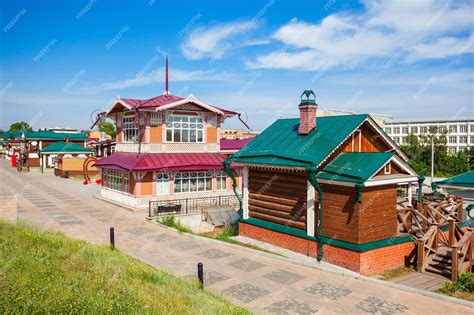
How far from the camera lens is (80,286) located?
25.1 ft

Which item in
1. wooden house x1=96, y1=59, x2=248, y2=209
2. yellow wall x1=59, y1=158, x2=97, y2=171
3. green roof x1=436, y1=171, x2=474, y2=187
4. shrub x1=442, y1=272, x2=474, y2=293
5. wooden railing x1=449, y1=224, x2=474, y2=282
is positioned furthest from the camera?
yellow wall x1=59, y1=158, x2=97, y2=171

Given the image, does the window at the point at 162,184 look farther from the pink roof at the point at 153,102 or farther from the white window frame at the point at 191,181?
the pink roof at the point at 153,102

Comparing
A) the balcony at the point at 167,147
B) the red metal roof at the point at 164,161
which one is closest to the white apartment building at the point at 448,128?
the balcony at the point at 167,147

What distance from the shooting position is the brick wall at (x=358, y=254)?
42.9 ft

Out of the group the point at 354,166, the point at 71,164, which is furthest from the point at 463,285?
the point at 71,164

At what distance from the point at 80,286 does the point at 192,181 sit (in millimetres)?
18645

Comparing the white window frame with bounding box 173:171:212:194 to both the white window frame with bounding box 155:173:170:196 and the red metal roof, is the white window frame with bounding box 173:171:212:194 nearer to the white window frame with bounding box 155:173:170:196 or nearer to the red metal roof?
the white window frame with bounding box 155:173:170:196

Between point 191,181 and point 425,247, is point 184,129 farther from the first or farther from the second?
point 425,247

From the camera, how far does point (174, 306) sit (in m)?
7.43

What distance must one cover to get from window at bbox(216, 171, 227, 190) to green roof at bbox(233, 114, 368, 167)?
9652 mm

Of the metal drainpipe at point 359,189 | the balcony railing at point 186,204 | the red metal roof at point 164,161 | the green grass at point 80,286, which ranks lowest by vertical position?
the balcony railing at point 186,204

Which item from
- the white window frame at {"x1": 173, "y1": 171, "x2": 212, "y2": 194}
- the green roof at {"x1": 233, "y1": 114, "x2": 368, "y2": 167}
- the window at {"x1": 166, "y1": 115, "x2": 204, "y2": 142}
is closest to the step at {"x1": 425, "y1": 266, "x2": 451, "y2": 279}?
the green roof at {"x1": 233, "y1": 114, "x2": 368, "y2": 167}

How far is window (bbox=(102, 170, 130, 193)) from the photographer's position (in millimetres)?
25109

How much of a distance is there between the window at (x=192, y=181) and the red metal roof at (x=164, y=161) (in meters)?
1.03
